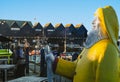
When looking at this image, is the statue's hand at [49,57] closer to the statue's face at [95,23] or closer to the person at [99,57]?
the person at [99,57]

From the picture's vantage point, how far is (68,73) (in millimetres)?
4480

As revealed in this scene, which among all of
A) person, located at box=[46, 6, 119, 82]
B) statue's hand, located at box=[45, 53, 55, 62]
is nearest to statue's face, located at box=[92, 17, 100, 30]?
person, located at box=[46, 6, 119, 82]

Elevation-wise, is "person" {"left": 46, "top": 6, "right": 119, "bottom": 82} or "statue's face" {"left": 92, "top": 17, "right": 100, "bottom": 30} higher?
"statue's face" {"left": 92, "top": 17, "right": 100, "bottom": 30}

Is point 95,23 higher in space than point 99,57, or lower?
higher

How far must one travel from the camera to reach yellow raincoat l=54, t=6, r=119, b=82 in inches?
151

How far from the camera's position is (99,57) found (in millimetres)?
3924

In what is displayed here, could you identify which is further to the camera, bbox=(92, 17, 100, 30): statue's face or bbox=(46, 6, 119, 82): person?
bbox=(92, 17, 100, 30): statue's face

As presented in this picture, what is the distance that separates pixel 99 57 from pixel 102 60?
0.07 m

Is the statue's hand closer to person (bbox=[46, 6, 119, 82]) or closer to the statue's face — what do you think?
person (bbox=[46, 6, 119, 82])

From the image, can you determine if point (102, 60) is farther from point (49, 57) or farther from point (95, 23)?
point (49, 57)

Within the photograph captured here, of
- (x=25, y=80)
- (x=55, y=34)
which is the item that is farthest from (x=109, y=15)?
(x=55, y=34)

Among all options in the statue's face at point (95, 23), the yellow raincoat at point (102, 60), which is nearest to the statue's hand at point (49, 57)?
the yellow raincoat at point (102, 60)

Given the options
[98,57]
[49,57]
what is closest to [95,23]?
[98,57]

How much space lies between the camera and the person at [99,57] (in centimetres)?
385
